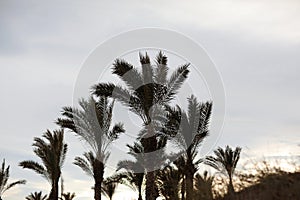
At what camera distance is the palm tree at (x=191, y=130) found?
17.6m

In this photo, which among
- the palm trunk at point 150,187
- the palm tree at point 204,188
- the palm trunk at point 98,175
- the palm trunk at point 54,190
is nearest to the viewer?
the palm tree at point 204,188

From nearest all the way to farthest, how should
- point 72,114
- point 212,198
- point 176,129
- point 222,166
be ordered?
1. point 212,198
2. point 176,129
3. point 72,114
4. point 222,166

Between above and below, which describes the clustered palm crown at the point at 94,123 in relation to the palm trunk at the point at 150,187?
above

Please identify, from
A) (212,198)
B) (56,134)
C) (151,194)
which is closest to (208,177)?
(212,198)

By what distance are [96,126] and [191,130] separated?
14.5ft

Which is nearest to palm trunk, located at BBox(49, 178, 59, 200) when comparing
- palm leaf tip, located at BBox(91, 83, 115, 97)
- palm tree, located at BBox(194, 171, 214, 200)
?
palm leaf tip, located at BBox(91, 83, 115, 97)

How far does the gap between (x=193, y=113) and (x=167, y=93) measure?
1613mm

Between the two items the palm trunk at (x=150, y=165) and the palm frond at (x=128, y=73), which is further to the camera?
the palm frond at (x=128, y=73)

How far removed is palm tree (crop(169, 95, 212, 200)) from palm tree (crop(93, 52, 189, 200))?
3.11 feet

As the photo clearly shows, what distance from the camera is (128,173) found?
21.7 m

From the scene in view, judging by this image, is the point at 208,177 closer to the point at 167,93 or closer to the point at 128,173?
the point at 167,93

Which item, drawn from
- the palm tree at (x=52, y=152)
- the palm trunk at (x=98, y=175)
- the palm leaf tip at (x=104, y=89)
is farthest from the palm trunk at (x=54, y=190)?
the palm leaf tip at (x=104, y=89)

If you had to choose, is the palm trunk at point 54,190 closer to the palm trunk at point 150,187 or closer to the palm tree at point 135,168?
the palm tree at point 135,168

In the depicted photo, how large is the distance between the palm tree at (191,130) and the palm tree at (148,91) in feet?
3.11
